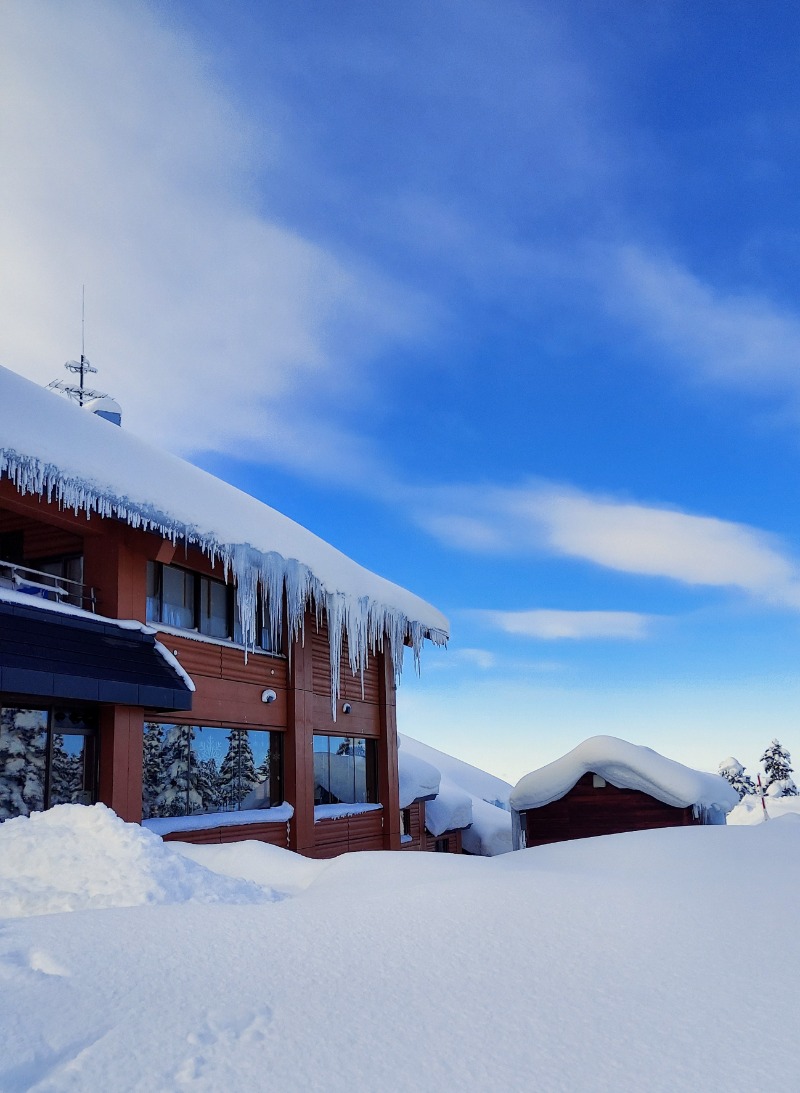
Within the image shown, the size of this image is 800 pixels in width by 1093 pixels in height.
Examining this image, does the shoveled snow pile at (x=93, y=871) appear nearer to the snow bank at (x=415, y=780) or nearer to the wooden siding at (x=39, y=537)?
the wooden siding at (x=39, y=537)

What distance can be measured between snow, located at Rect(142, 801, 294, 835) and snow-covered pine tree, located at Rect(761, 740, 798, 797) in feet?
138

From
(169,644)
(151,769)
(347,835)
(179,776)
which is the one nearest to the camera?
(151,769)

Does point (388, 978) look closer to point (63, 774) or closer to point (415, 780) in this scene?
point (63, 774)

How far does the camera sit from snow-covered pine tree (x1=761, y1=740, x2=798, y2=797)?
48.6 metres

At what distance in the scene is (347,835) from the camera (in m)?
18.0

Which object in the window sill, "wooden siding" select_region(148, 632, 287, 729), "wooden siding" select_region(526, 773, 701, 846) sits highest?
the window sill

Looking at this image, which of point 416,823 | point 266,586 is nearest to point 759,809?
point 416,823

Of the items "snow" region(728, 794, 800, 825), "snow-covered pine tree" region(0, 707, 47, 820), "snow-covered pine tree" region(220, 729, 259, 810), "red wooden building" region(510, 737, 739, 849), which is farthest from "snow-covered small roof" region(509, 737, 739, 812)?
"snow" region(728, 794, 800, 825)

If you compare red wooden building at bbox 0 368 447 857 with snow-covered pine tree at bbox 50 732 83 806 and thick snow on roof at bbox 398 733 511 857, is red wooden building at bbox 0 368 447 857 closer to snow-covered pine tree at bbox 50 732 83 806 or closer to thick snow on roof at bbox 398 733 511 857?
snow-covered pine tree at bbox 50 732 83 806

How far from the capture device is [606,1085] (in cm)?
311

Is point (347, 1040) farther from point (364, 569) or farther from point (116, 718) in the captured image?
point (364, 569)

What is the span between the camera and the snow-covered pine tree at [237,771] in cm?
1474

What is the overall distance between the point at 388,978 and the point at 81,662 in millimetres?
7487

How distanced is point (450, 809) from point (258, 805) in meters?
14.2
